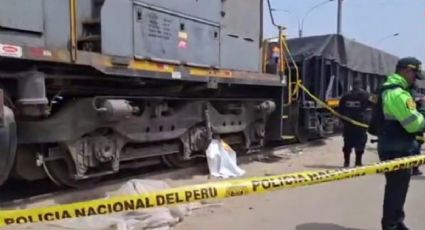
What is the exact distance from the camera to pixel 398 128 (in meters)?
4.99

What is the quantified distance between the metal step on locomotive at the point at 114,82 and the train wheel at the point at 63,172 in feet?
0.05

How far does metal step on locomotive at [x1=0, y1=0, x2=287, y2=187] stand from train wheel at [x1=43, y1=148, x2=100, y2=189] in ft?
0.05

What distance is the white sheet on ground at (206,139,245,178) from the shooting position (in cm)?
895

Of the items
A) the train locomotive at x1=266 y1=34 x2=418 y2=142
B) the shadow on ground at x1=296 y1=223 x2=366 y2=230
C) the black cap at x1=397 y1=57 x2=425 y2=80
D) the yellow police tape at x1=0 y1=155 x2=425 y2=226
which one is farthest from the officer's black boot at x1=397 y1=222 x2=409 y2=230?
the train locomotive at x1=266 y1=34 x2=418 y2=142

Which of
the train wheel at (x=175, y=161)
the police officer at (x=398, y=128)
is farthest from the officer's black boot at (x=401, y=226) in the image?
the train wheel at (x=175, y=161)

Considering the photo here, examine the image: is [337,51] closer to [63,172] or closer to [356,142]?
[356,142]

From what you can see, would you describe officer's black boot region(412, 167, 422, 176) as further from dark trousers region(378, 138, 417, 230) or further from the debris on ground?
the debris on ground

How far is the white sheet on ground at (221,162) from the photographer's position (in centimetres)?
895

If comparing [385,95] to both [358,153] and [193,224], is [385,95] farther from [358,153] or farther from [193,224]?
[358,153]

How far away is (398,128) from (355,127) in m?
5.71

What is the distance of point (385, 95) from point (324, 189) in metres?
2.93

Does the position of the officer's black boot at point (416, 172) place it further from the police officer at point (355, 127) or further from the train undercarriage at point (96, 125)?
the train undercarriage at point (96, 125)

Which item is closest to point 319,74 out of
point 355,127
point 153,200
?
point 355,127

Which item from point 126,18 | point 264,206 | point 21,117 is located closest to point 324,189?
point 264,206
